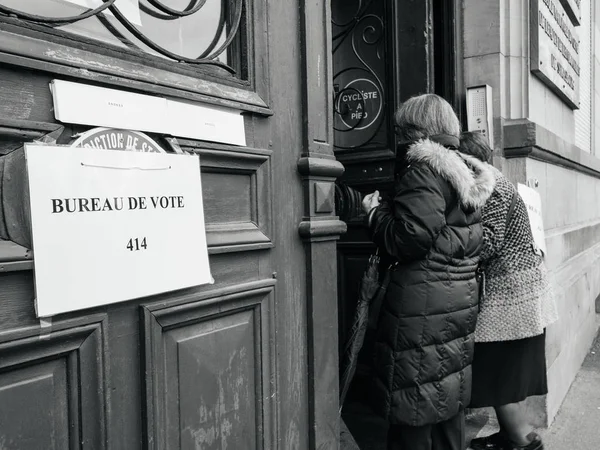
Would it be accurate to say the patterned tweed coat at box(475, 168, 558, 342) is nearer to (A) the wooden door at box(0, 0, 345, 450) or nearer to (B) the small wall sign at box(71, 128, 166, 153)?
(A) the wooden door at box(0, 0, 345, 450)

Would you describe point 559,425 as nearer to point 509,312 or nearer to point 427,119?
point 509,312

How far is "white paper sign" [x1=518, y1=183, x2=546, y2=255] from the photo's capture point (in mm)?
3365

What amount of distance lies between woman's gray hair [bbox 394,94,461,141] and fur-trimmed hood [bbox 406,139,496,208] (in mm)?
90

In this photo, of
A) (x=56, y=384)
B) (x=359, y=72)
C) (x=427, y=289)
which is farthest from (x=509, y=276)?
(x=56, y=384)

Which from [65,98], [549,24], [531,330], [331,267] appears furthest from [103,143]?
[549,24]

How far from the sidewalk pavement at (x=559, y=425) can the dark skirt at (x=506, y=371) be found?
57cm

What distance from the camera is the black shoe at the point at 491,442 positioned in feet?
10.3

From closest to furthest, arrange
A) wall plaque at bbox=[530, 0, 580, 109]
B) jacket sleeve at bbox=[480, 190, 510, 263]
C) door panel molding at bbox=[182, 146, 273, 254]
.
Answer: door panel molding at bbox=[182, 146, 273, 254], jacket sleeve at bbox=[480, 190, 510, 263], wall plaque at bbox=[530, 0, 580, 109]

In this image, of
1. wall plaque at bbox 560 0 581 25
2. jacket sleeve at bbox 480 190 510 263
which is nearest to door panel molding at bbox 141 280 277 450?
jacket sleeve at bbox 480 190 510 263

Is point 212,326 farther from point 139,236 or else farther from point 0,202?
point 0,202

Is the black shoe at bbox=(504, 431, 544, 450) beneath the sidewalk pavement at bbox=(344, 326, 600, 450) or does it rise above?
above

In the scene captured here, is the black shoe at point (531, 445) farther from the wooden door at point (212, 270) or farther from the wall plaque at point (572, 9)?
the wall plaque at point (572, 9)

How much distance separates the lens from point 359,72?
143 inches

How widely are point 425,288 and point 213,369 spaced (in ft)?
3.46
